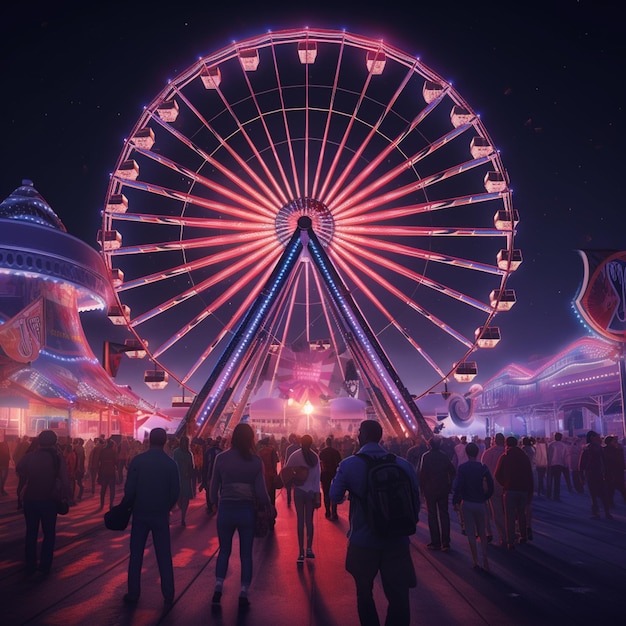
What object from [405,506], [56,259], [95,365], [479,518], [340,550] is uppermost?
[56,259]

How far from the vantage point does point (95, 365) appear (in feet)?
137

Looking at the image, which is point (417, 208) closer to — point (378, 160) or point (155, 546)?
point (378, 160)

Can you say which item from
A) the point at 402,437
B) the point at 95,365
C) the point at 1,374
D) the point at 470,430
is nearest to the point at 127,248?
the point at 1,374

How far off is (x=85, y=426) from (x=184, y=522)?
86.7 feet

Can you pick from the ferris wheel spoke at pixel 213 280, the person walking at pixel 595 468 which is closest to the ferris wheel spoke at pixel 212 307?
the ferris wheel spoke at pixel 213 280

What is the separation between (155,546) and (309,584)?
6.66 ft

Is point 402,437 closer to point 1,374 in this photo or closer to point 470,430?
point 1,374

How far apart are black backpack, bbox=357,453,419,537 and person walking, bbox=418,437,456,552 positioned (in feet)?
18.0

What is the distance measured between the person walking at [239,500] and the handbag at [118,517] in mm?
879

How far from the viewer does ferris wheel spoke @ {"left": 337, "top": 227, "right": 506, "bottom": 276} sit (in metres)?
25.8

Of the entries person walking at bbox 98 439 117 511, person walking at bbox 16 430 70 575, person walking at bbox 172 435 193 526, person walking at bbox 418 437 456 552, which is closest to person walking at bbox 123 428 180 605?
person walking at bbox 16 430 70 575

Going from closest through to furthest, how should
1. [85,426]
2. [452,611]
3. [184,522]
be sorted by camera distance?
[452,611] → [184,522] → [85,426]

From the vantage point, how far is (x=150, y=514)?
672 cm

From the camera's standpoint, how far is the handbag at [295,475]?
920 centimetres
